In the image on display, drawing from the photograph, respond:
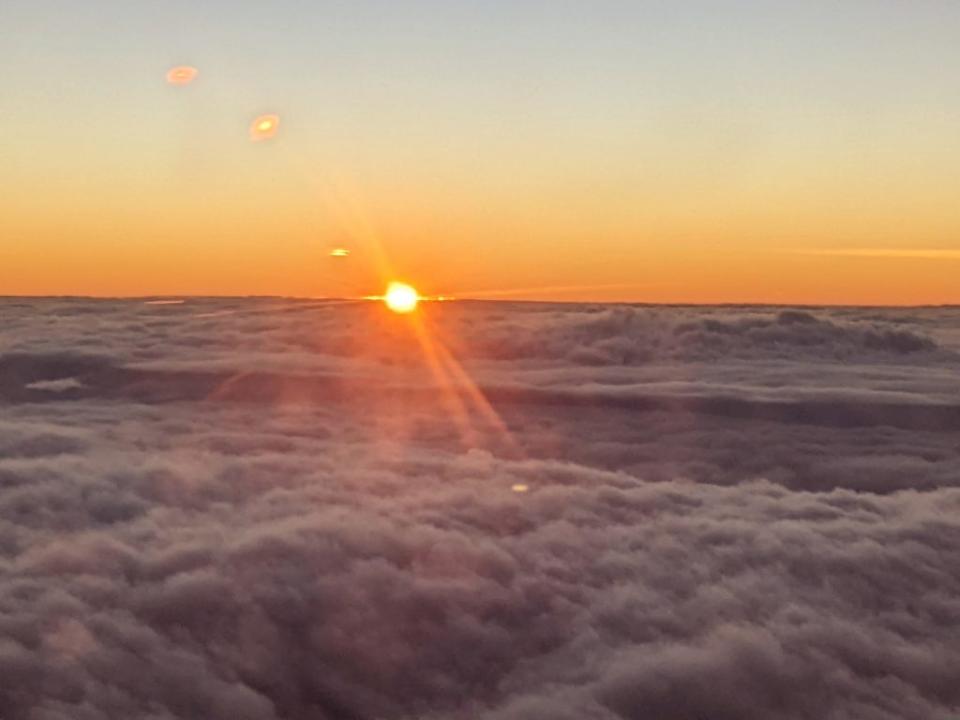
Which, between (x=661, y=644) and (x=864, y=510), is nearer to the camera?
(x=661, y=644)

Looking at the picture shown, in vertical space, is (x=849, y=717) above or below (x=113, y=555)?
below

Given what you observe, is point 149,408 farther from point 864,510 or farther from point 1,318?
point 1,318

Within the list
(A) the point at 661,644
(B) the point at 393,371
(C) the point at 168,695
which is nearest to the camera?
(C) the point at 168,695

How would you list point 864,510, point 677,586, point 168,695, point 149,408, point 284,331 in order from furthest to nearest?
point 284,331
point 149,408
point 864,510
point 677,586
point 168,695

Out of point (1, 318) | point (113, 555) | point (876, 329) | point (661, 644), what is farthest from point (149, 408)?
point (1, 318)

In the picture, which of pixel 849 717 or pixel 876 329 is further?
pixel 876 329

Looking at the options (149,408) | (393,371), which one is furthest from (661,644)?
(393,371)

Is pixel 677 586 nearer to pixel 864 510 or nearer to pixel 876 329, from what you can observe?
pixel 864 510

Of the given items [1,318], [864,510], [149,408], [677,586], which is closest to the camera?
[677,586]

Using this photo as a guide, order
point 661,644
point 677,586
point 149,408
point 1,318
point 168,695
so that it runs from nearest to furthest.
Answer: point 168,695, point 661,644, point 677,586, point 149,408, point 1,318
